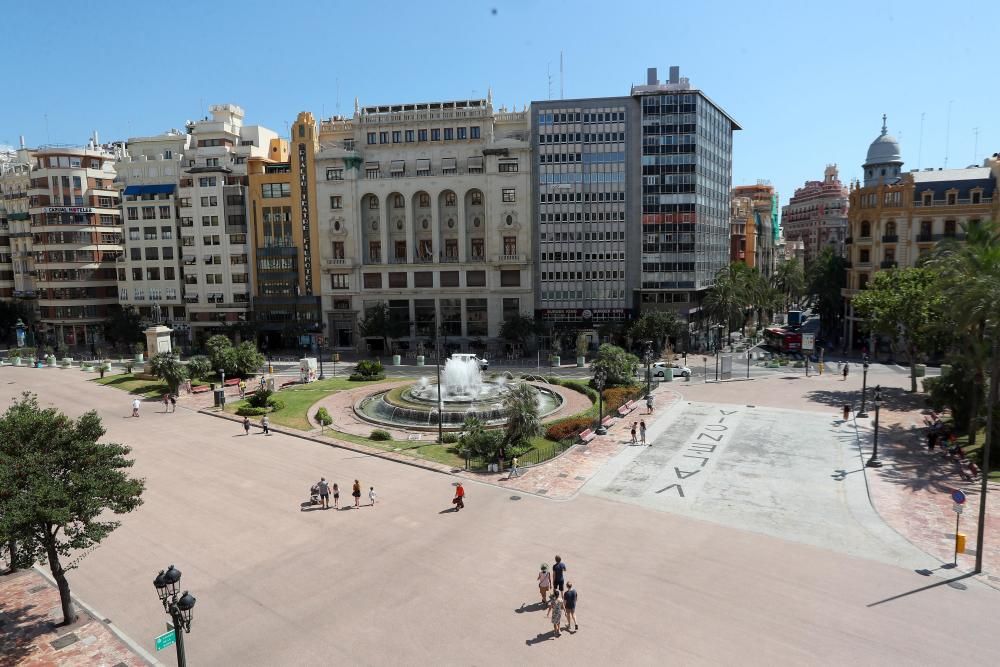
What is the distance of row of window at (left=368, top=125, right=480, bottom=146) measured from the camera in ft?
281

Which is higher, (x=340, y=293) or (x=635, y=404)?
(x=340, y=293)

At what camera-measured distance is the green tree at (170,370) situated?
177 ft

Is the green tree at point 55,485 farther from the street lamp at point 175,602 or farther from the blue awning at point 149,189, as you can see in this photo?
the blue awning at point 149,189

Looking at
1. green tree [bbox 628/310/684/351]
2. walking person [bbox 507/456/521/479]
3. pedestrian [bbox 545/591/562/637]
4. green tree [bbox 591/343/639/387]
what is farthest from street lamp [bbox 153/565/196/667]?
green tree [bbox 628/310/684/351]

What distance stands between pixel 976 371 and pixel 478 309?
190 ft

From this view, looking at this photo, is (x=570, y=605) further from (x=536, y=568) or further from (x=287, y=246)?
(x=287, y=246)

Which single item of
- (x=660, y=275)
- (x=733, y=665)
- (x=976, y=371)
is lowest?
(x=733, y=665)

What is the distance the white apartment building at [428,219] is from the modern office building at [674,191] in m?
15.2

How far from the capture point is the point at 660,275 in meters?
82.4

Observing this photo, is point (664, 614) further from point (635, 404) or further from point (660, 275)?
point (660, 275)

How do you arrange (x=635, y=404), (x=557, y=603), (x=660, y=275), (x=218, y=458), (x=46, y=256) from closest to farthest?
(x=557, y=603) → (x=218, y=458) → (x=635, y=404) → (x=660, y=275) → (x=46, y=256)

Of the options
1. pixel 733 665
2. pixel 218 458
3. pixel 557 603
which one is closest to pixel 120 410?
pixel 218 458

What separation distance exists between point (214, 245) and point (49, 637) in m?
80.4

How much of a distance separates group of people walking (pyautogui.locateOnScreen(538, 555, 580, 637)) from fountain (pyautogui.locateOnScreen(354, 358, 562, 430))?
23.0 meters
